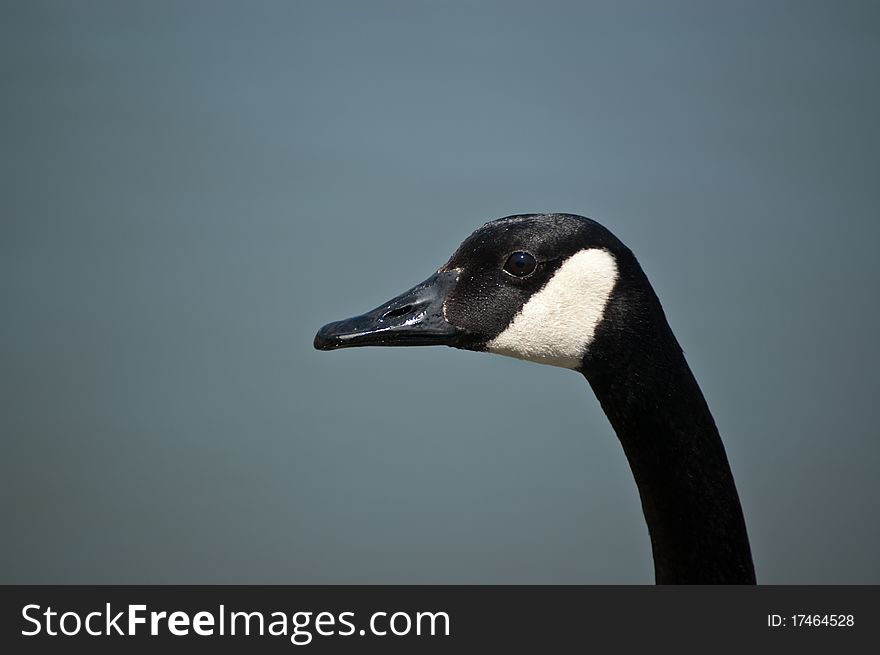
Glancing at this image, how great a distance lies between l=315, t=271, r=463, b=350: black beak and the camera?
3.68ft

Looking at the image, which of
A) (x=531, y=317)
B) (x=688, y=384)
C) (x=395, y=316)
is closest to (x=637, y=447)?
(x=688, y=384)

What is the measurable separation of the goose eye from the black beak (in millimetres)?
83

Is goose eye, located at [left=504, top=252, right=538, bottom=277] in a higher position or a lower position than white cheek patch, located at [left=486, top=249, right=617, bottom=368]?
higher

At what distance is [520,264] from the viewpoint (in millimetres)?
1095

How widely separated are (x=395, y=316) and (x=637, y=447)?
1.23ft

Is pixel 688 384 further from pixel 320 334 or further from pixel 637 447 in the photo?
pixel 320 334

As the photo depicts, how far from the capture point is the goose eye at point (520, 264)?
109cm

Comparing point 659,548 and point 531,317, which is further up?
point 531,317

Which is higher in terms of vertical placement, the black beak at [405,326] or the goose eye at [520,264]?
the goose eye at [520,264]

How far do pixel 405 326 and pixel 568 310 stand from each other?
224 mm

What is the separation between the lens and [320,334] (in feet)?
3.71

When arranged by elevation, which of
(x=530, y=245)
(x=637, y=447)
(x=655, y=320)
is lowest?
(x=637, y=447)

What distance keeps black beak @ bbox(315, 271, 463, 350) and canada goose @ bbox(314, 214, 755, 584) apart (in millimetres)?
11

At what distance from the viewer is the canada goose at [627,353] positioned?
1.06 m
